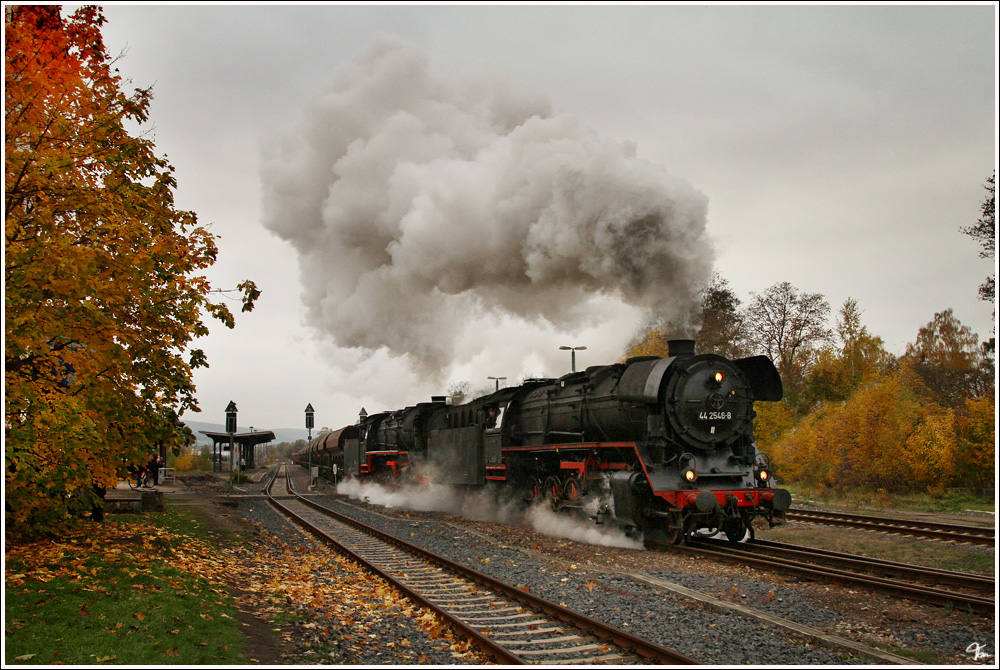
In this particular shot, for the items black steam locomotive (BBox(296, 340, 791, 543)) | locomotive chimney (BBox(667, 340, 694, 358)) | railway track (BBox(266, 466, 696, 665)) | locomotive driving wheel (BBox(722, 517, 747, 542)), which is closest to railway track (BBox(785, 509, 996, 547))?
black steam locomotive (BBox(296, 340, 791, 543))

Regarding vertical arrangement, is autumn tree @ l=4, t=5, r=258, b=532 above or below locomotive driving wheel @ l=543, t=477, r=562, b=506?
above

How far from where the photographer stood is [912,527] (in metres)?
15.0

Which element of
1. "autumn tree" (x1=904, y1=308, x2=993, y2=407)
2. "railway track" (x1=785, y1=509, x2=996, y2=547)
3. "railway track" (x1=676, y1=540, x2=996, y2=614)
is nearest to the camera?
"railway track" (x1=676, y1=540, x2=996, y2=614)

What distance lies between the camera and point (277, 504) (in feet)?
82.0

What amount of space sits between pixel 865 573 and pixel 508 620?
18.3 ft

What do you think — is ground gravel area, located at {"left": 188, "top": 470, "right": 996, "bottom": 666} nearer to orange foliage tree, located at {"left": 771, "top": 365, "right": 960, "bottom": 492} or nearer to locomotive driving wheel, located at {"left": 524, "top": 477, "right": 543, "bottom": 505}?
locomotive driving wheel, located at {"left": 524, "top": 477, "right": 543, "bottom": 505}

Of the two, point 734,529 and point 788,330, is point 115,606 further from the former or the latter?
point 788,330

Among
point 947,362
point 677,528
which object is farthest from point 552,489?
point 947,362

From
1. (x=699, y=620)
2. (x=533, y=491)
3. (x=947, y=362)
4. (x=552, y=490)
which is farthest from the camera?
(x=947, y=362)

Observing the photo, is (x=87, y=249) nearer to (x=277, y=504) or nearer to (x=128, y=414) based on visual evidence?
(x=128, y=414)

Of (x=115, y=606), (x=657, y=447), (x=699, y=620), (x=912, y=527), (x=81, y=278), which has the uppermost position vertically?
(x=81, y=278)

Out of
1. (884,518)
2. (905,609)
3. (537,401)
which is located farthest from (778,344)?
(905,609)

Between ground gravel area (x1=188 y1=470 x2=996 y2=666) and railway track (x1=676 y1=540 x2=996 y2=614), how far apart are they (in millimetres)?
222

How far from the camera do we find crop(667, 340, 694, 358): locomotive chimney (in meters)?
12.6
